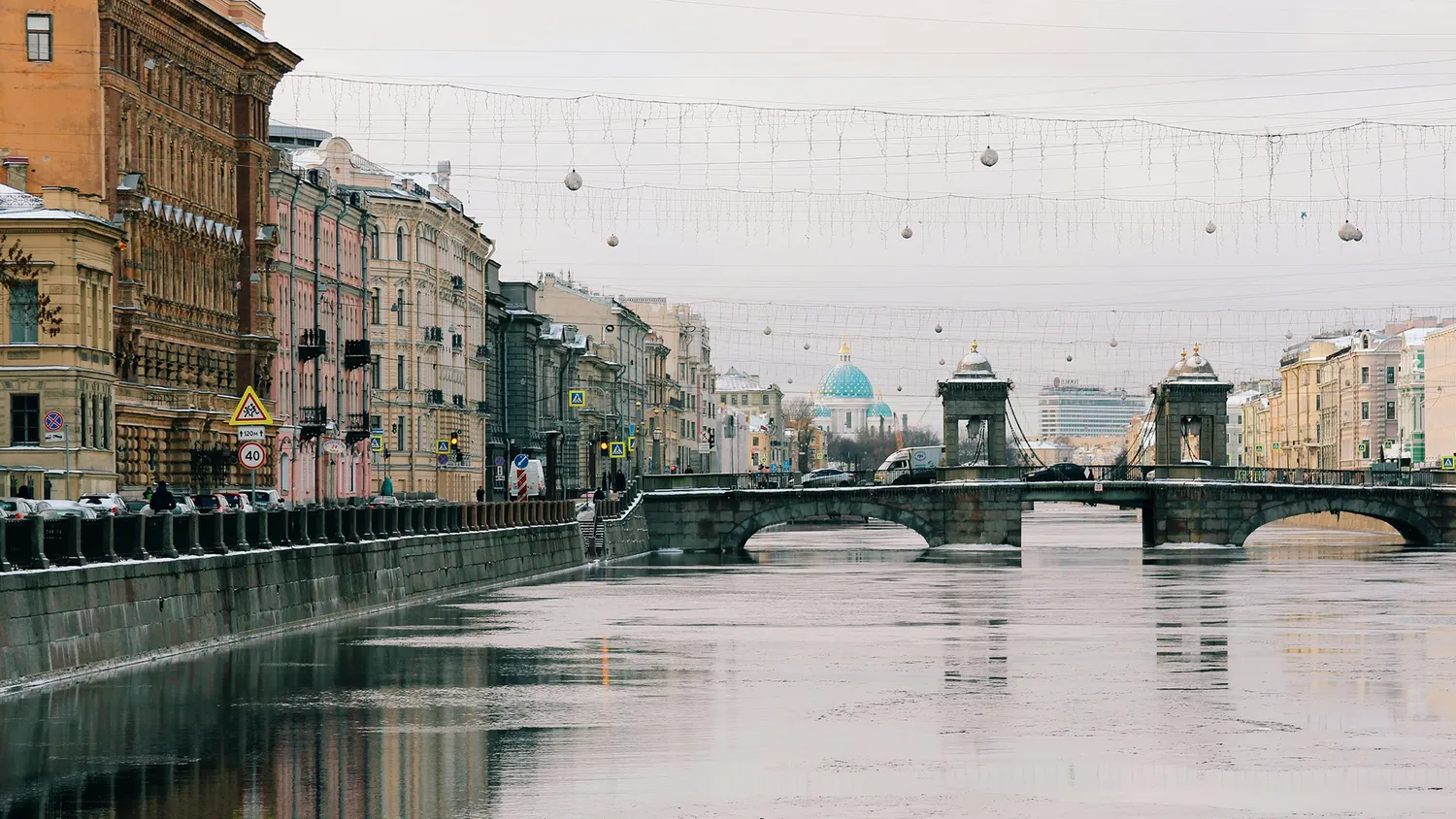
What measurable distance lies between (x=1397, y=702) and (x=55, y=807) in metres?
16.9

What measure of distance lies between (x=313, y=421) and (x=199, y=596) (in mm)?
56048

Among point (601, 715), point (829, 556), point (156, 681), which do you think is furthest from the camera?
point (829, 556)

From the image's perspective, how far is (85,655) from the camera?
33.6m

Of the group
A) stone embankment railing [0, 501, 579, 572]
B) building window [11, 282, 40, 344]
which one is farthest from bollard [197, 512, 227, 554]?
building window [11, 282, 40, 344]

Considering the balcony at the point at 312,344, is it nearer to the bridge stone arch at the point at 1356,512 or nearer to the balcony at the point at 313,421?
the balcony at the point at 313,421

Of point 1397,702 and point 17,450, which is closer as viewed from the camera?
point 1397,702

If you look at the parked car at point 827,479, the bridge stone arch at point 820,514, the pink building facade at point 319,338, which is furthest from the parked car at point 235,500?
the parked car at point 827,479

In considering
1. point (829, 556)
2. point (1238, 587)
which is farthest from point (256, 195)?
point (1238, 587)

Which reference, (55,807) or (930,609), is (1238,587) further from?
(55,807)

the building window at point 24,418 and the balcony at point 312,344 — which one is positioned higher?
the balcony at point 312,344

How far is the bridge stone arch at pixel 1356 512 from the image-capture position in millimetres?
114188

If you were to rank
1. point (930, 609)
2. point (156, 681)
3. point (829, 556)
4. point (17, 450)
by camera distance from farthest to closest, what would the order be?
point (829, 556) < point (17, 450) < point (930, 609) < point (156, 681)

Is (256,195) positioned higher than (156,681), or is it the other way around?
(256,195)

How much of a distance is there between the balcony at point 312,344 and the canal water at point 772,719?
41.7m
